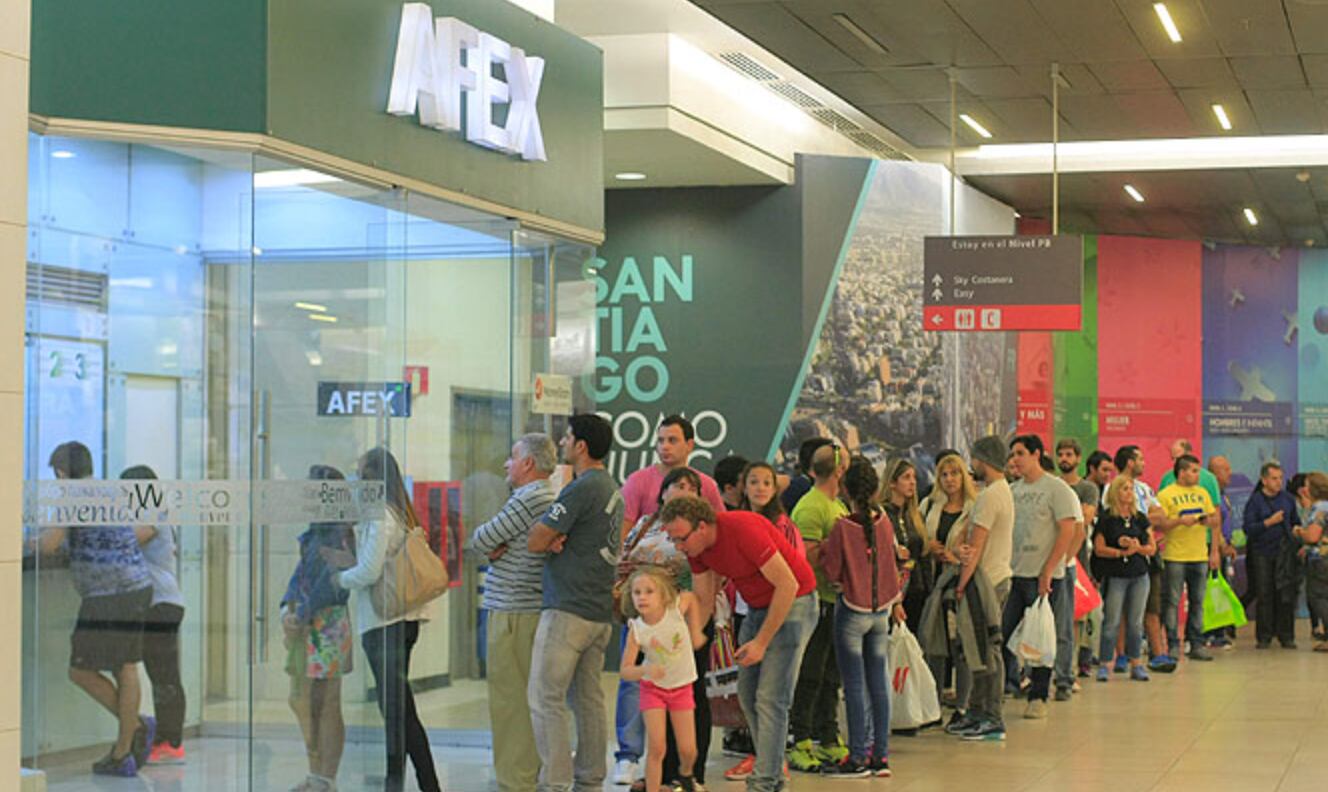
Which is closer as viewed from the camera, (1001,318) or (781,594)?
(781,594)

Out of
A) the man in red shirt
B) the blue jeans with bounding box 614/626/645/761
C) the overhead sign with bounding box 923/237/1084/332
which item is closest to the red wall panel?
the overhead sign with bounding box 923/237/1084/332

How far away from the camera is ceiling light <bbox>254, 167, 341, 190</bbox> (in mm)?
6582

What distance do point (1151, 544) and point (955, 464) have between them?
3147 millimetres

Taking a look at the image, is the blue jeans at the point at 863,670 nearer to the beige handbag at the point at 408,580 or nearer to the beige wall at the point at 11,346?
the beige handbag at the point at 408,580

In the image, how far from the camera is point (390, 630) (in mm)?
7336

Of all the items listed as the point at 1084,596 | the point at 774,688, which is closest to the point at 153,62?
the point at 774,688

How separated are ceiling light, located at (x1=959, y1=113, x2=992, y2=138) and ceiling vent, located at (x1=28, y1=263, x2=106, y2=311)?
835 centimetres

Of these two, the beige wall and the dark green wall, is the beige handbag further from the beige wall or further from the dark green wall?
→ the beige wall

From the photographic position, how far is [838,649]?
841cm

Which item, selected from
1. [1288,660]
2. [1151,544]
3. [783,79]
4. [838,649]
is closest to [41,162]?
[838,649]

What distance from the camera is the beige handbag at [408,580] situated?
7.27 meters

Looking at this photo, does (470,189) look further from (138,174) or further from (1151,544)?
(1151,544)

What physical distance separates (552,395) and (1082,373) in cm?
1213

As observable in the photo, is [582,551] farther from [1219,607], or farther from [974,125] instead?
[1219,607]
